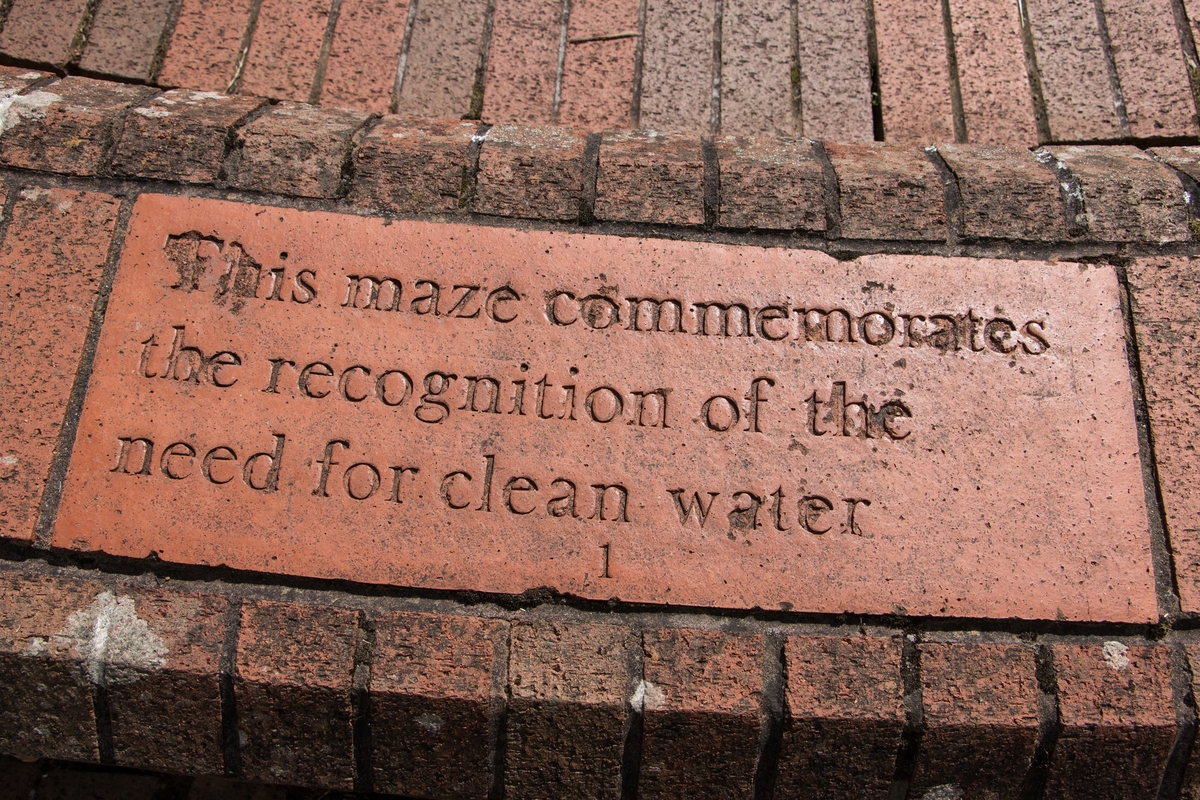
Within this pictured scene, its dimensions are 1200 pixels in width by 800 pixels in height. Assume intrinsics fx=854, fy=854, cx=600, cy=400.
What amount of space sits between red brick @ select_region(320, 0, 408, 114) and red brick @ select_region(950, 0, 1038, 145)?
1499 millimetres

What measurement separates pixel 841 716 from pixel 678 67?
1.65 meters

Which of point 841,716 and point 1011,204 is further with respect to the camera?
point 1011,204

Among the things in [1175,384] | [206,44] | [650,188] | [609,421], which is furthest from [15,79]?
[1175,384]

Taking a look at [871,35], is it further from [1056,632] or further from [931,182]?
[1056,632]

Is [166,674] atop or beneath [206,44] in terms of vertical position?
beneath

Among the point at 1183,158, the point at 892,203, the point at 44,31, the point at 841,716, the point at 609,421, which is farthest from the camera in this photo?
the point at 44,31

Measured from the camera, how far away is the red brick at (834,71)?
2.22 meters

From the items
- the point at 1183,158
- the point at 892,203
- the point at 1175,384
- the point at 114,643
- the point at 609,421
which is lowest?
the point at 114,643

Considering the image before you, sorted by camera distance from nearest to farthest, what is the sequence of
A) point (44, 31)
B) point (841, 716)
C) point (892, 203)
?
point (841, 716) → point (892, 203) → point (44, 31)

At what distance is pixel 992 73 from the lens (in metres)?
2.25

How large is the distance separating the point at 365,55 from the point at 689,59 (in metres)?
0.86

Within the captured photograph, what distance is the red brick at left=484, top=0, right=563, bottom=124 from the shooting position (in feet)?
7.30

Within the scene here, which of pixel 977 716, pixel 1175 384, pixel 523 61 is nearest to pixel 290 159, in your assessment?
pixel 523 61

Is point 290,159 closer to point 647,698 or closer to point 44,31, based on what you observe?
point 44,31
